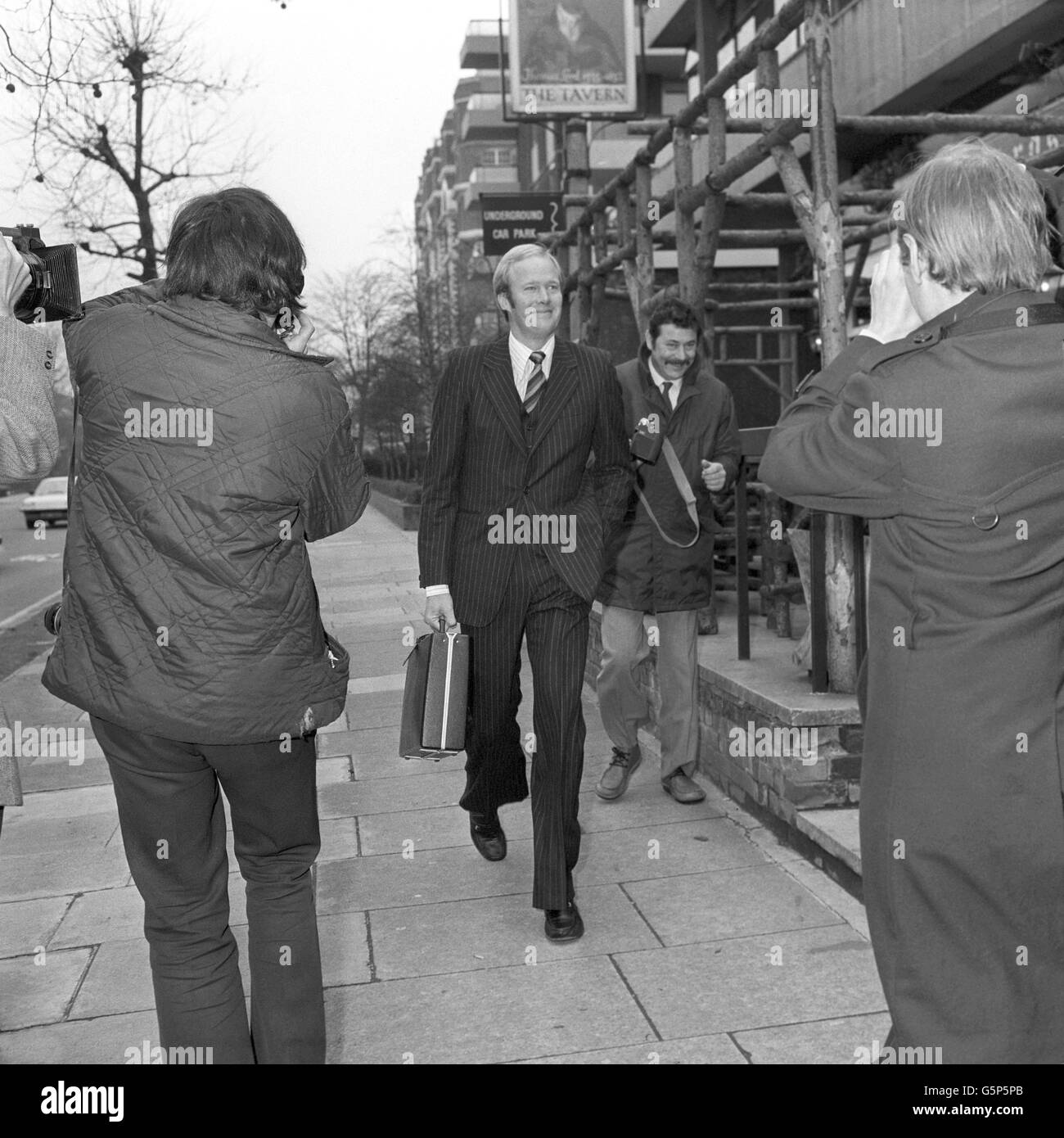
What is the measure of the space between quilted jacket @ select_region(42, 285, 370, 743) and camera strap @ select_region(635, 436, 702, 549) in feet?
9.91

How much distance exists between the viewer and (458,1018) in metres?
3.44

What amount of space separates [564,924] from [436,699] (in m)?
0.77

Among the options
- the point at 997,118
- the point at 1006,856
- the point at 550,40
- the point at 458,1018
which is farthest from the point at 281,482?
the point at 550,40

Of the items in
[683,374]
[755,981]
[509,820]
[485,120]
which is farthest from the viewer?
[485,120]

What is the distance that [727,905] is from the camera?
421cm

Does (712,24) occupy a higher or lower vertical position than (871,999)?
higher

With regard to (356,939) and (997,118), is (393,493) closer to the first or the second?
(997,118)

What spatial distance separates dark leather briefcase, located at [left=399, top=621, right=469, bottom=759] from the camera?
3752 mm

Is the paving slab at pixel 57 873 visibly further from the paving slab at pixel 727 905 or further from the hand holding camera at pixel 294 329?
the hand holding camera at pixel 294 329

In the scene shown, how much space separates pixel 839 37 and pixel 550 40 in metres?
7.17
